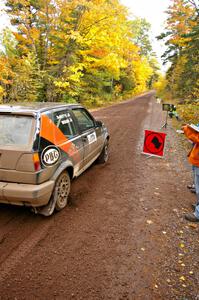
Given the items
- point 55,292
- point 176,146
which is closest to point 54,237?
point 55,292

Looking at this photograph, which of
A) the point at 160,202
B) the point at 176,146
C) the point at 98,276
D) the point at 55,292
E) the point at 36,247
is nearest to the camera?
the point at 55,292

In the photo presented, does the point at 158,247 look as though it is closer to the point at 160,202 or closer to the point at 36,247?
the point at 160,202

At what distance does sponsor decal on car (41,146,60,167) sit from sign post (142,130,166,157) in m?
3.89

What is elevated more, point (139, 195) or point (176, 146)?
point (176, 146)

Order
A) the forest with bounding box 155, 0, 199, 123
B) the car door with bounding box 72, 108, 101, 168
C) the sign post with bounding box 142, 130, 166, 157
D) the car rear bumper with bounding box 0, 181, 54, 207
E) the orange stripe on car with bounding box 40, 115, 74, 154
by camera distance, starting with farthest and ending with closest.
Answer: the forest with bounding box 155, 0, 199, 123, the sign post with bounding box 142, 130, 166, 157, the car door with bounding box 72, 108, 101, 168, the orange stripe on car with bounding box 40, 115, 74, 154, the car rear bumper with bounding box 0, 181, 54, 207

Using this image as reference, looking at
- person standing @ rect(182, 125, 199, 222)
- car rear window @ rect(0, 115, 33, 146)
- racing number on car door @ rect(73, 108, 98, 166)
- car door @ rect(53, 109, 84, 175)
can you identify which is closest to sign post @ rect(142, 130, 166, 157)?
racing number on car door @ rect(73, 108, 98, 166)

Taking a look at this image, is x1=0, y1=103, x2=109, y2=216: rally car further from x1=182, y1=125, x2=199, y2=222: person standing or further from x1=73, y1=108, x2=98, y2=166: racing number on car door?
x1=182, y1=125, x2=199, y2=222: person standing

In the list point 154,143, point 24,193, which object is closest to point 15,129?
point 24,193

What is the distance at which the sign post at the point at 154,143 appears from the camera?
6678mm

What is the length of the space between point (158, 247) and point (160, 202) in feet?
4.53

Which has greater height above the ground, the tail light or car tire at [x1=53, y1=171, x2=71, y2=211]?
the tail light

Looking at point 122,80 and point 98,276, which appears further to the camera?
point 122,80

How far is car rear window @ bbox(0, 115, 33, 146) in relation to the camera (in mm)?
3209

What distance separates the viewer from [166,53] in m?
34.4
